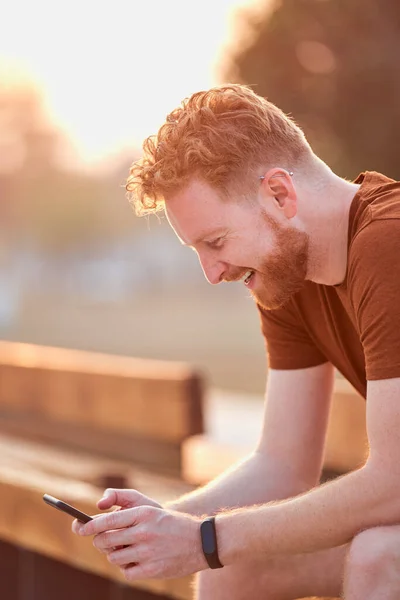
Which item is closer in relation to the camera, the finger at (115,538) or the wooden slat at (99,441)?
the finger at (115,538)

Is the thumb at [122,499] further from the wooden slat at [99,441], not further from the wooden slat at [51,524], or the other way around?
the wooden slat at [99,441]

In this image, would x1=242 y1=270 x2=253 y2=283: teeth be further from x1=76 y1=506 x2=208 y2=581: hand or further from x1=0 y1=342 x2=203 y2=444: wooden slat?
x1=0 y1=342 x2=203 y2=444: wooden slat

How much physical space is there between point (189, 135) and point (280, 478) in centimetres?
102

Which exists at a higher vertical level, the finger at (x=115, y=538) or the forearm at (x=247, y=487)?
the forearm at (x=247, y=487)

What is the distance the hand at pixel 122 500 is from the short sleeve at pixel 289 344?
0.58 meters

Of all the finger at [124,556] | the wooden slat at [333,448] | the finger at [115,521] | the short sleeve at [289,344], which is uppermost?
the short sleeve at [289,344]

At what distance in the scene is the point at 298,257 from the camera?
8.37 feet

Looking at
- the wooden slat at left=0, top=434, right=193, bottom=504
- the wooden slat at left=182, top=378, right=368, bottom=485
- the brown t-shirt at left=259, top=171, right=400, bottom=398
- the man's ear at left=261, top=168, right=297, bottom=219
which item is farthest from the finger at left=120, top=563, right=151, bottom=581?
the wooden slat at left=0, top=434, right=193, bottom=504

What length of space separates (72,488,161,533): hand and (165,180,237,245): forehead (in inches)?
26.0

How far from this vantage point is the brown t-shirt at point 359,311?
2.27 metres

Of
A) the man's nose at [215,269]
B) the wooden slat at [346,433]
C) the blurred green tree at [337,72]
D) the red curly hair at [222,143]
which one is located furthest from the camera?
the blurred green tree at [337,72]

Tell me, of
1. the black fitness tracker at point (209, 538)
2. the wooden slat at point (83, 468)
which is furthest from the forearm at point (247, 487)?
the wooden slat at point (83, 468)

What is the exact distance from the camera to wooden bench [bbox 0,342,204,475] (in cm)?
500

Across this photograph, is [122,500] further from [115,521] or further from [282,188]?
[282,188]
